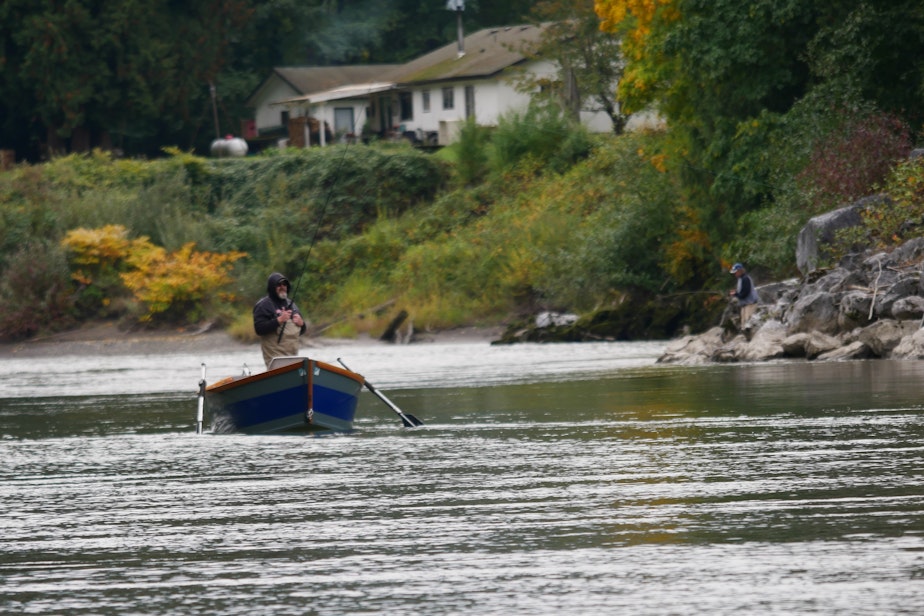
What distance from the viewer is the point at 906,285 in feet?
92.4

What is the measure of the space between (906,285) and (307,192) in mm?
37272

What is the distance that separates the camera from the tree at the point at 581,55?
62.5 m

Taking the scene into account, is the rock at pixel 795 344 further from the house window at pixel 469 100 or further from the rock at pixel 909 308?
the house window at pixel 469 100

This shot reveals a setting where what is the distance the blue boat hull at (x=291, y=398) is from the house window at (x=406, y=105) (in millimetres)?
57755

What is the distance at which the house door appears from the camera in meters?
78.2

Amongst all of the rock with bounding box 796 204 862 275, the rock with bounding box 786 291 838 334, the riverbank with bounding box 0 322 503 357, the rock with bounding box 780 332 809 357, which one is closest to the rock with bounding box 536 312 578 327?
the riverbank with bounding box 0 322 503 357

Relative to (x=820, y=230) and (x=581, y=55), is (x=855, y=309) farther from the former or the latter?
(x=581, y=55)

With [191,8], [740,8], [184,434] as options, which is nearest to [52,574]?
[184,434]

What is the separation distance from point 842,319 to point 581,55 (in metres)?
35.6

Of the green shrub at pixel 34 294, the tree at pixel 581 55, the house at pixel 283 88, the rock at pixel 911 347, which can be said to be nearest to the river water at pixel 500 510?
the rock at pixel 911 347

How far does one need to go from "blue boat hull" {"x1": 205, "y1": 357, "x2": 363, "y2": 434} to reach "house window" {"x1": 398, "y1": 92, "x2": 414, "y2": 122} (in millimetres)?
57755

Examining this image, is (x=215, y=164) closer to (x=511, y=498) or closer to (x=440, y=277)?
(x=440, y=277)

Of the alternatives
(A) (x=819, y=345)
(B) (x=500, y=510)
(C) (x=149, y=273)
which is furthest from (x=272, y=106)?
(B) (x=500, y=510)

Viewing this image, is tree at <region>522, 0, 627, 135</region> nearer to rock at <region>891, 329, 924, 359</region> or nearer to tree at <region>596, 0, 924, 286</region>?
tree at <region>596, 0, 924, 286</region>
